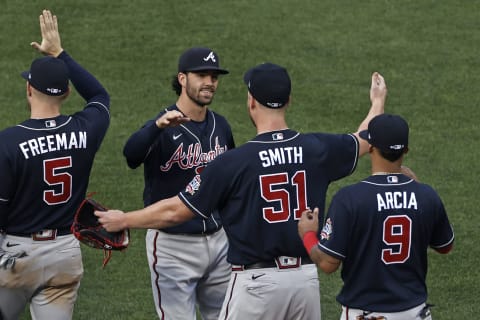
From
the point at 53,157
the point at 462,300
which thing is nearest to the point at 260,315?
the point at 53,157

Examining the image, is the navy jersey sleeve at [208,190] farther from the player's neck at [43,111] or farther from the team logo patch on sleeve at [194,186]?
the player's neck at [43,111]

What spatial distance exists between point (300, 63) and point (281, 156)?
9.51 metres

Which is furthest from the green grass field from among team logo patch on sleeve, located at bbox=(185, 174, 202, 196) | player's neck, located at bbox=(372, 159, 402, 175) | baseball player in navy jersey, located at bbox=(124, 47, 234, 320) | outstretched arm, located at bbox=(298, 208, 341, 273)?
player's neck, located at bbox=(372, 159, 402, 175)

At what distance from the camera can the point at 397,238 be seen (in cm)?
679

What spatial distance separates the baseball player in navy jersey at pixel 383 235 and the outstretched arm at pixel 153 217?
0.88m

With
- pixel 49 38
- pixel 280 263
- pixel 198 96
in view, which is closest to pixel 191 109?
pixel 198 96

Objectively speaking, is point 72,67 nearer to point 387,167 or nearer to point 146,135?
point 146,135

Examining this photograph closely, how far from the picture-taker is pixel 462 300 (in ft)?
34.1

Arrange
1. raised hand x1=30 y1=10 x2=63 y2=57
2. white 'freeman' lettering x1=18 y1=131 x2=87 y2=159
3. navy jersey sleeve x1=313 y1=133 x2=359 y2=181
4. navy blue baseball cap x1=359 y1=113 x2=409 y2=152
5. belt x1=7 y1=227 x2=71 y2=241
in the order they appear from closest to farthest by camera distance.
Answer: navy blue baseball cap x1=359 y1=113 x2=409 y2=152
navy jersey sleeve x1=313 y1=133 x2=359 y2=181
white 'freeman' lettering x1=18 y1=131 x2=87 y2=159
belt x1=7 y1=227 x2=71 y2=241
raised hand x1=30 y1=10 x2=63 y2=57

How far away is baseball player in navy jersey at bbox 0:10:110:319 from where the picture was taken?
764cm

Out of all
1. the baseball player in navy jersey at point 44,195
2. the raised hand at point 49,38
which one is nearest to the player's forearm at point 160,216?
the baseball player in navy jersey at point 44,195

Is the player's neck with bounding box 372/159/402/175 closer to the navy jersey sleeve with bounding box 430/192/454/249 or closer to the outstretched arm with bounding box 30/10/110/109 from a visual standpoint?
the navy jersey sleeve with bounding box 430/192/454/249

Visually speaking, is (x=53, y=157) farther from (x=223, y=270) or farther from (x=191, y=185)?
(x=223, y=270)

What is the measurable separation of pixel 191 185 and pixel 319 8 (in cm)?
1151
